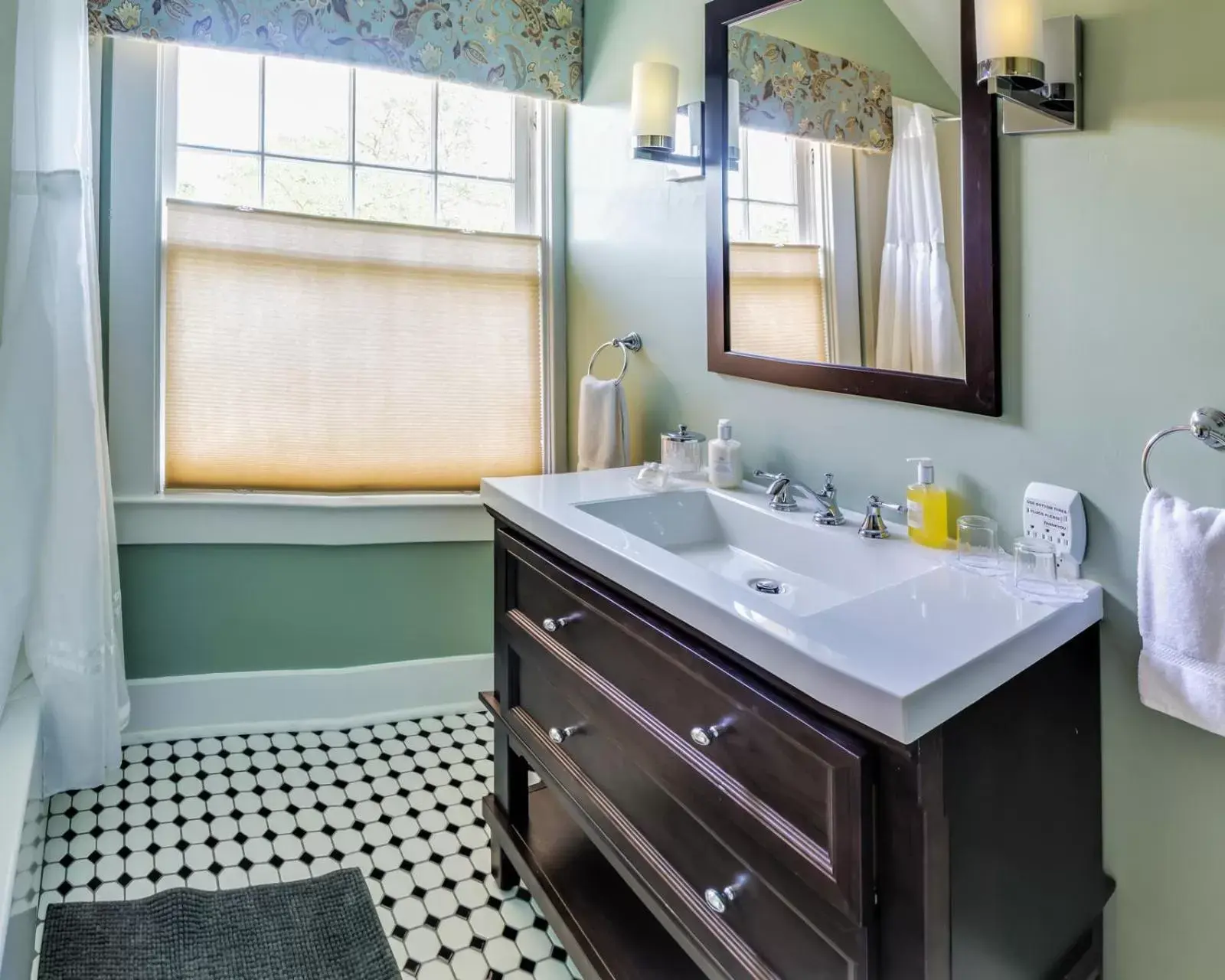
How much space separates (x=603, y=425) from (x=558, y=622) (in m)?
0.76

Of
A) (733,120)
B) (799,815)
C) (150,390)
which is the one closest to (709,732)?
(799,815)

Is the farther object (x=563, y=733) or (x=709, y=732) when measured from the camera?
Result: (x=563, y=733)

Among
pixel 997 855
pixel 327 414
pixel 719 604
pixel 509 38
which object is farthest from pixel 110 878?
pixel 509 38

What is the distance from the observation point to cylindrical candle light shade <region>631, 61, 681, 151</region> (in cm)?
181

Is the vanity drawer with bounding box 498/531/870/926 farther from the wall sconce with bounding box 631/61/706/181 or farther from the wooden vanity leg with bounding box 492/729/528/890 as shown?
the wall sconce with bounding box 631/61/706/181

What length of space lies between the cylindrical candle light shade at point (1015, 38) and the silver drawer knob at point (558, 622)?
96cm

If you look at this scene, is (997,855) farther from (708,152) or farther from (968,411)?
(708,152)

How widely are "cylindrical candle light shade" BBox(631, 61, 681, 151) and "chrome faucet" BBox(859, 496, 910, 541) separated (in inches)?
36.5

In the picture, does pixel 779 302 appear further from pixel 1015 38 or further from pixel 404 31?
pixel 404 31

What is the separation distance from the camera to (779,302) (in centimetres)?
165

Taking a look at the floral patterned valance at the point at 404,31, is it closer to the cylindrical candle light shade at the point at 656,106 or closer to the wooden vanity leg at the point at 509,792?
the cylindrical candle light shade at the point at 656,106

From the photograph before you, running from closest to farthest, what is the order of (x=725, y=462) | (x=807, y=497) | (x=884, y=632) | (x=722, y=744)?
(x=884, y=632) → (x=722, y=744) → (x=807, y=497) → (x=725, y=462)

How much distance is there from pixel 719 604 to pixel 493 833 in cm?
101

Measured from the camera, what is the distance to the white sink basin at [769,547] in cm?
Result: 129
